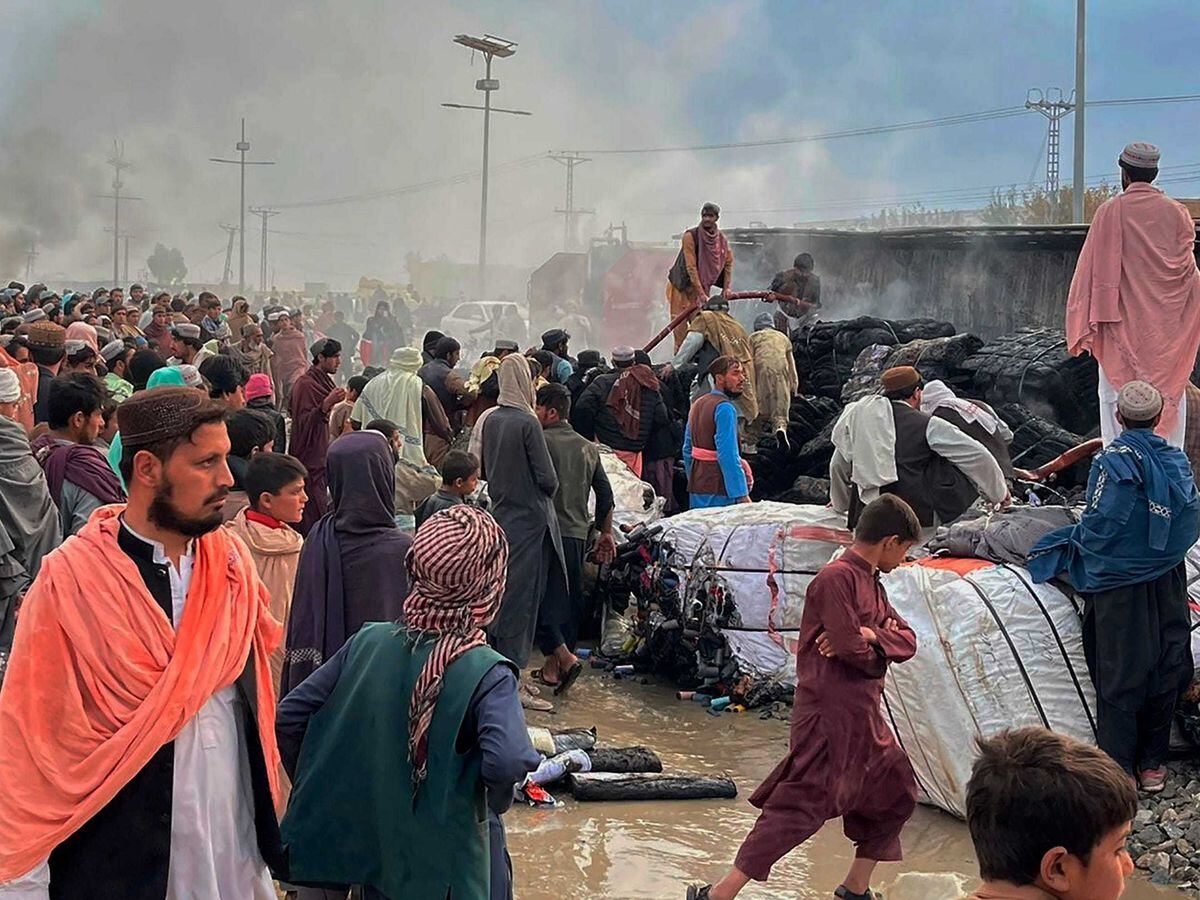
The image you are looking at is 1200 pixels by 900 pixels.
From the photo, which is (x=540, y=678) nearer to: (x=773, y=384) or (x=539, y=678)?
(x=539, y=678)

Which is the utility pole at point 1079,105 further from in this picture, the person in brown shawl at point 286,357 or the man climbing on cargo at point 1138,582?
the man climbing on cargo at point 1138,582

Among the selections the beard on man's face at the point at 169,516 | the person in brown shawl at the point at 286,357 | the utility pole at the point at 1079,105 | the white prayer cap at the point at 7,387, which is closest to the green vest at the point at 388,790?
the beard on man's face at the point at 169,516

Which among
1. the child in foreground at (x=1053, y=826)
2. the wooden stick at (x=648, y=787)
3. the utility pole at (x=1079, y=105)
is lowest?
the wooden stick at (x=648, y=787)

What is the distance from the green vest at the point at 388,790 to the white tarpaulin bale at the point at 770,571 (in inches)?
188

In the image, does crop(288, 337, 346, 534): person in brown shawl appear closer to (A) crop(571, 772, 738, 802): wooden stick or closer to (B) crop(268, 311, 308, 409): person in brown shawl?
(A) crop(571, 772, 738, 802): wooden stick

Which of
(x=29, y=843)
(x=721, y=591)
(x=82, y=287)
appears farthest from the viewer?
(x=82, y=287)

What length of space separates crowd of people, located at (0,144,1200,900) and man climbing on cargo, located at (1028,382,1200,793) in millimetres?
13

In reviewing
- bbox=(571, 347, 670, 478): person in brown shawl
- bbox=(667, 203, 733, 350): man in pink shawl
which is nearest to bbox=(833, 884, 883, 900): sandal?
bbox=(571, 347, 670, 478): person in brown shawl

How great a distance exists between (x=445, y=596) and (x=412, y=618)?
102mm

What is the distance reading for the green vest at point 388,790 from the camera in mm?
3043

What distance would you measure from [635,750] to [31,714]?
4.31 metres

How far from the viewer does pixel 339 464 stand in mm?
4539

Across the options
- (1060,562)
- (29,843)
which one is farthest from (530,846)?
(29,843)

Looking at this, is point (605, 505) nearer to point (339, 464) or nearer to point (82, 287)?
point (339, 464)
